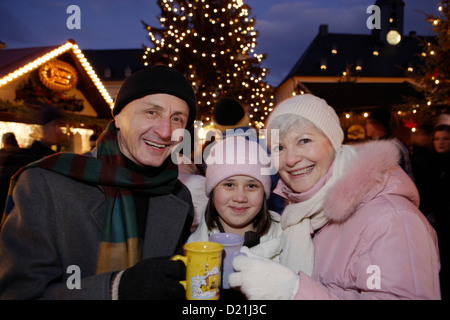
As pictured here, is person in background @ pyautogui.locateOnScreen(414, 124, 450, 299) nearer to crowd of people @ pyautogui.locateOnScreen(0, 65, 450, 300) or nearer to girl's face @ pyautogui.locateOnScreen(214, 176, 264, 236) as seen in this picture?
crowd of people @ pyautogui.locateOnScreen(0, 65, 450, 300)

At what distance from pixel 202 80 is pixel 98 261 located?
11922mm

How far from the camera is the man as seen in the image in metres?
1.32

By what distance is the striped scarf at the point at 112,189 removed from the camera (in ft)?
5.22

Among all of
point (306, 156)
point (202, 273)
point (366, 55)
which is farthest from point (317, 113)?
point (366, 55)

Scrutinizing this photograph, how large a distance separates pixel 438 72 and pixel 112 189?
9122 millimetres

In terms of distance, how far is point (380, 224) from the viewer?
1.43 meters

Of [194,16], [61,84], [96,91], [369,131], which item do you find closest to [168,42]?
[194,16]

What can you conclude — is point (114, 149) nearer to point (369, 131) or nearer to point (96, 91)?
point (369, 131)

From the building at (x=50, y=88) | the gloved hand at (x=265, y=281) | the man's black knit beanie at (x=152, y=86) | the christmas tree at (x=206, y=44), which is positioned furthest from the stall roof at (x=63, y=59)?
the gloved hand at (x=265, y=281)

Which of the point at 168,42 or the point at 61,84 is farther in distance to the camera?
the point at 168,42

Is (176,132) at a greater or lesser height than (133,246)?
greater

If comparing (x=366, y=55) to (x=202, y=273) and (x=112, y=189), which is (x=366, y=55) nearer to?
(x=112, y=189)
